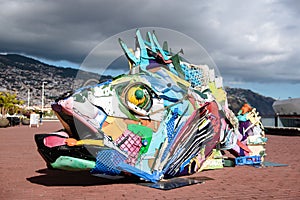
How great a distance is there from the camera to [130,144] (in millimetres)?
6973

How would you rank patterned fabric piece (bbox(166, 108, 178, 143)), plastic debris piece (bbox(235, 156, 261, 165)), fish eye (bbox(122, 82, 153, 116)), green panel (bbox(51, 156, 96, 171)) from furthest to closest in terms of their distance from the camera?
plastic debris piece (bbox(235, 156, 261, 165)), patterned fabric piece (bbox(166, 108, 178, 143)), fish eye (bbox(122, 82, 153, 116)), green panel (bbox(51, 156, 96, 171))

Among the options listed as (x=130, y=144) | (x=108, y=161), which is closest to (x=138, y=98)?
(x=130, y=144)

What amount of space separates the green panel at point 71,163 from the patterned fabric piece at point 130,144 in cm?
77

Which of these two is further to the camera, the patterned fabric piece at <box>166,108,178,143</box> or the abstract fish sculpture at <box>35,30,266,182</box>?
the patterned fabric piece at <box>166,108,178,143</box>

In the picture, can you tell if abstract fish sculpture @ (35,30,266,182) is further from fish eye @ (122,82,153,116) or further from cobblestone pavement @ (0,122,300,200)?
cobblestone pavement @ (0,122,300,200)

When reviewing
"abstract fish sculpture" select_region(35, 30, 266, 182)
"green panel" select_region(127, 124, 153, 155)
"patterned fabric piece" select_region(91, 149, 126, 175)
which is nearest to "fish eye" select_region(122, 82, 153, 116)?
"abstract fish sculpture" select_region(35, 30, 266, 182)

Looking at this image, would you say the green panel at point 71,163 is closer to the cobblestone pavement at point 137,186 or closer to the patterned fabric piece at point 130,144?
the cobblestone pavement at point 137,186

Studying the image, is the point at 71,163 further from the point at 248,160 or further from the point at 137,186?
the point at 248,160

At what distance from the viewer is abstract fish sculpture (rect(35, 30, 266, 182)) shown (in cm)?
649

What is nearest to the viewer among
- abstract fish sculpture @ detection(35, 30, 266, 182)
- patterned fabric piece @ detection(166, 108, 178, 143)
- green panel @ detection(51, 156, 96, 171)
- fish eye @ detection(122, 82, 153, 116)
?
green panel @ detection(51, 156, 96, 171)

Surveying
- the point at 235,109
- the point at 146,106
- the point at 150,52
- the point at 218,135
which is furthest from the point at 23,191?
the point at 235,109

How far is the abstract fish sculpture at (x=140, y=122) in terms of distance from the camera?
649 centimetres

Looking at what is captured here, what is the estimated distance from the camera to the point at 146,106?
23.7 ft

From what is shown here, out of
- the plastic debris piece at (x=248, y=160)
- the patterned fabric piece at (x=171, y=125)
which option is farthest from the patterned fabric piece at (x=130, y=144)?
the plastic debris piece at (x=248, y=160)
